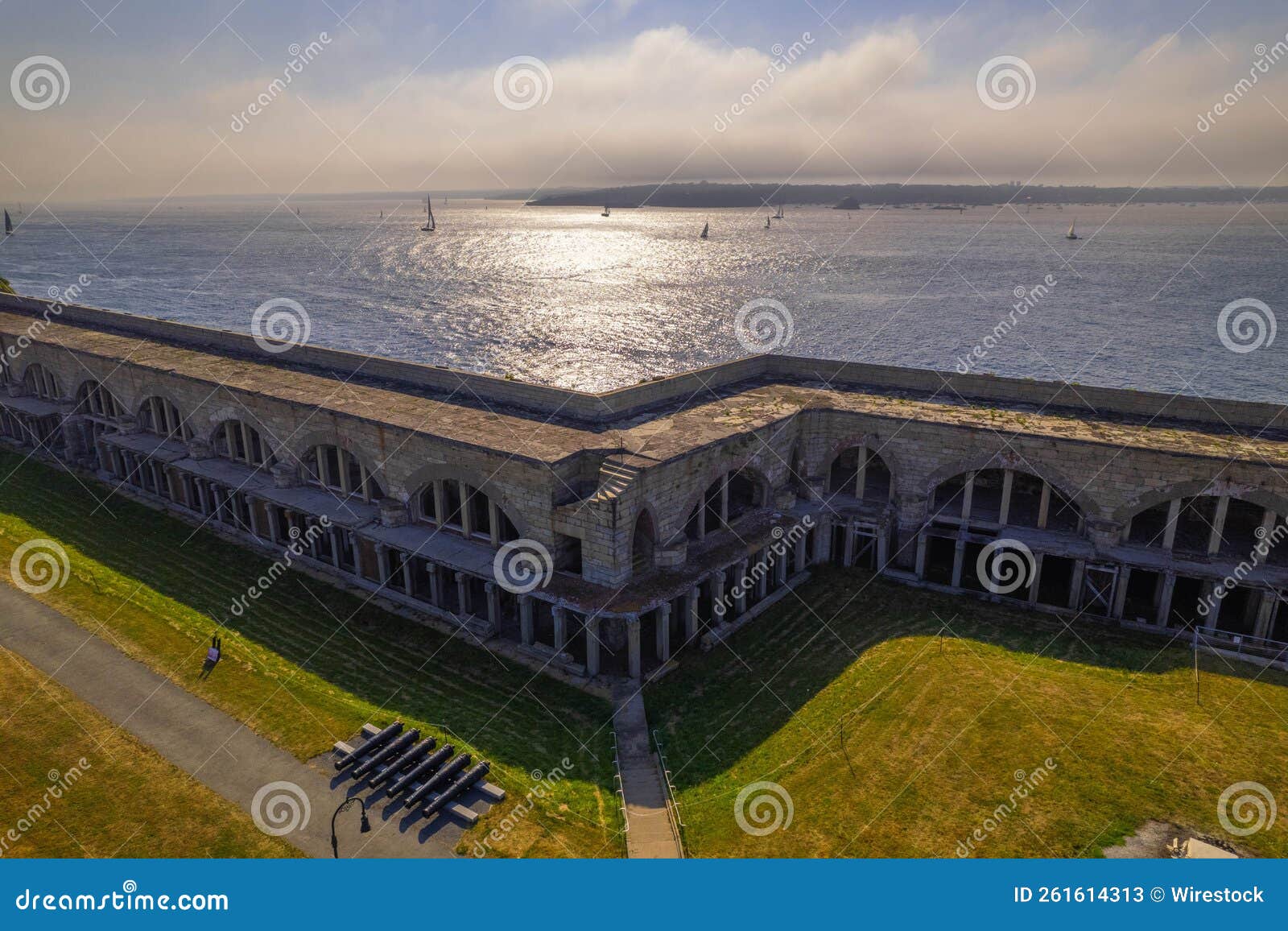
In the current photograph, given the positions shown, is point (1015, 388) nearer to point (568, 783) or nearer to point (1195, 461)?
point (1195, 461)

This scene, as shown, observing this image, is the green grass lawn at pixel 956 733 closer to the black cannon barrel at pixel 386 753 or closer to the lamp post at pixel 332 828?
the black cannon barrel at pixel 386 753

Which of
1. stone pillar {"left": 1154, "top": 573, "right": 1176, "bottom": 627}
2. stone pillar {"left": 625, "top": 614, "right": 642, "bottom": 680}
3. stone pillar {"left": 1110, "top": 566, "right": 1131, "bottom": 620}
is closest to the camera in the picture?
stone pillar {"left": 625, "top": 614, "right": 642, "bottom": 680}

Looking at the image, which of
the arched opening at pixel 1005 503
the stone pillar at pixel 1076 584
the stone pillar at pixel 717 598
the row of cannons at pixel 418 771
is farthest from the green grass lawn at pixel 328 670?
the stone pillar at pixel 1076 584

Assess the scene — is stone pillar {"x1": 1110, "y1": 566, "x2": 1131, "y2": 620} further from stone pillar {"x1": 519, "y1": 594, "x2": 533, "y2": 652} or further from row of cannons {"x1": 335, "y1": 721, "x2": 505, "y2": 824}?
row of cannons {"x1": 335, "y1": 721, "x2": 505, "y2": 824}

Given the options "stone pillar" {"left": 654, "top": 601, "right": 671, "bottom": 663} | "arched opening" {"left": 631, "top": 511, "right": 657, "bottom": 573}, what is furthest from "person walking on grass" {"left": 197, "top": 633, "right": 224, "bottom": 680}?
"stone pillar" {"left": 654, "top": 601, "right": 671, "bottom": 663}

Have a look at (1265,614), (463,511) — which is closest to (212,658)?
(463,511)
